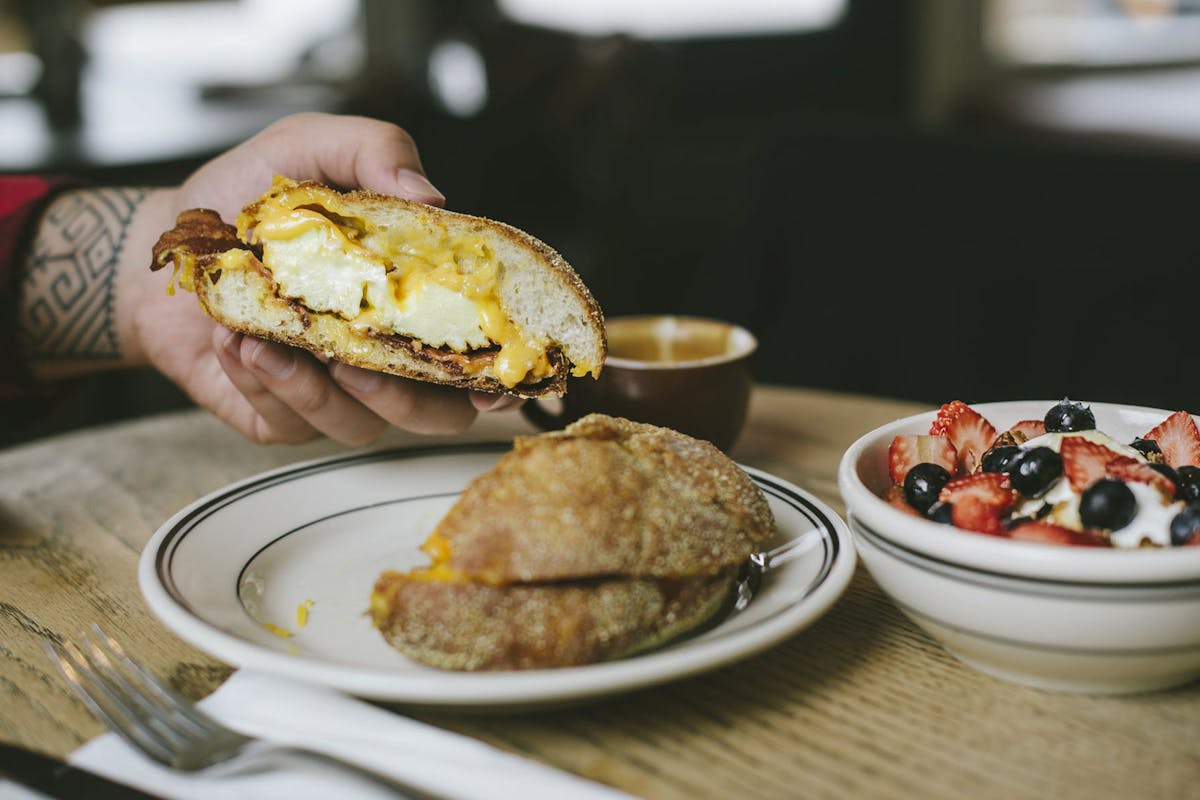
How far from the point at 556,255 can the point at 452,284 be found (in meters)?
0.16

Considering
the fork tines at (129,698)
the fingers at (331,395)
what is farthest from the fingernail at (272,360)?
the fork tines at (129,698)

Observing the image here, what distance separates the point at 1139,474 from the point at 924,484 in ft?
0.65

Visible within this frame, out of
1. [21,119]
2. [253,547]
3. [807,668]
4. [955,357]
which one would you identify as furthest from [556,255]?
[21,119]

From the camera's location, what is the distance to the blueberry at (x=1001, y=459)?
107 centimetres

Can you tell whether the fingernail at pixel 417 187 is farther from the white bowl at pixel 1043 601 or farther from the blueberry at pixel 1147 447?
the blueberry at pixel 1147 447

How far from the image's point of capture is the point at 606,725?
97 cm

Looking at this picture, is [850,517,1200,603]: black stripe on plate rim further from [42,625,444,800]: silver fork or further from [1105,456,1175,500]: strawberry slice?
[42,625,444,800]: silver fork

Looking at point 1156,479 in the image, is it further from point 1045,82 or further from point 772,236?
point 1045,82

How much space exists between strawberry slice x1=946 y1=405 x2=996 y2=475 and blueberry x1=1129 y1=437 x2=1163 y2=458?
144 mm

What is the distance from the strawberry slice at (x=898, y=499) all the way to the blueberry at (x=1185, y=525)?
229 mm

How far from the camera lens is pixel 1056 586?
905 millimetres

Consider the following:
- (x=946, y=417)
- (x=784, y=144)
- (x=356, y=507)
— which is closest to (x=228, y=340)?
(x=356, y=507)

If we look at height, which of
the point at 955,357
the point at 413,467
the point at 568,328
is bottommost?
Result: the point at 955,357

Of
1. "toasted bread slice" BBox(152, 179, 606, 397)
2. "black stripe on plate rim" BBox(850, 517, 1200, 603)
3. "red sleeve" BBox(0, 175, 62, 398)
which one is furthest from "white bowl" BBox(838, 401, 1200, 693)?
"red sleeve" BBox(0, 175, 62, 398)
